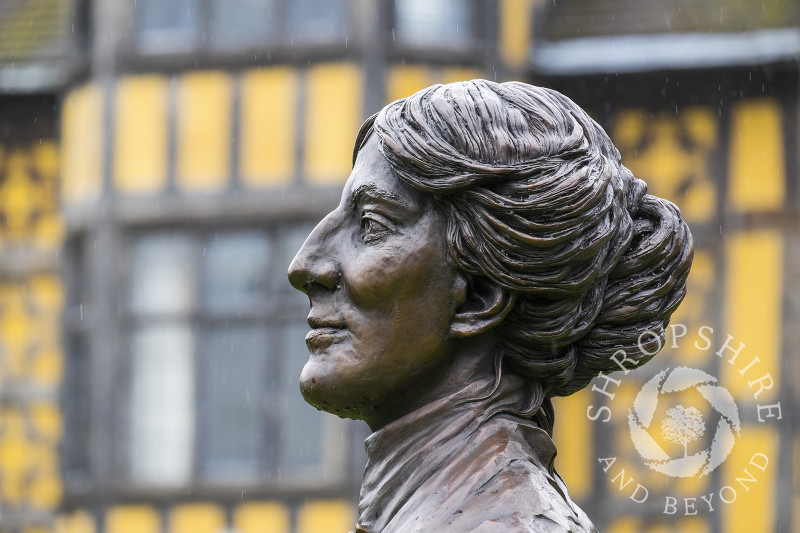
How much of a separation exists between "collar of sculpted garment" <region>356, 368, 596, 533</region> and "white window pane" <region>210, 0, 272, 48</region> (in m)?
8.83

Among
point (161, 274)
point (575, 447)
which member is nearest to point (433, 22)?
point (161, 274)

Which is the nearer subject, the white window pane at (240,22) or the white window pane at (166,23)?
the white window pane at (240,22)

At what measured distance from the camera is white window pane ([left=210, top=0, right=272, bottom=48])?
11.3 meters

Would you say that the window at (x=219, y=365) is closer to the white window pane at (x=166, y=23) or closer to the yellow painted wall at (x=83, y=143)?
the yellow painted wall at (x=83, y=143)

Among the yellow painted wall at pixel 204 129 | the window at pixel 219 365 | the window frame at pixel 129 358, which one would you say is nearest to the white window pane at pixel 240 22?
the yellow painted wall at pixel 204 129

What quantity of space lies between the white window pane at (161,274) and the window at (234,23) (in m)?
1.37

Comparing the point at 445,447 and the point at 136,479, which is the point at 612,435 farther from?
the point at 445,447

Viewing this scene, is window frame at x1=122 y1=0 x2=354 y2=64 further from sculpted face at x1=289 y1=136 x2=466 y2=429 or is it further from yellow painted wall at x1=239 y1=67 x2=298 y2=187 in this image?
sculpted face at x1=289 y1=136 x2=466 y2=429

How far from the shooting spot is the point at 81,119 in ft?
39.3

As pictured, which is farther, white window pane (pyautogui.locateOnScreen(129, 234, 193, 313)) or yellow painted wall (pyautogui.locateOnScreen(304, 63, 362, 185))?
white window pane (pyautogui.locateOnScreen(129, 234, 193, 313))

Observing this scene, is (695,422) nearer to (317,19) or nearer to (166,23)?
(317,19)

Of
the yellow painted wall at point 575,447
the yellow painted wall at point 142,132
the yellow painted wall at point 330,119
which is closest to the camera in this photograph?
the yellow painted wall at point 575,447

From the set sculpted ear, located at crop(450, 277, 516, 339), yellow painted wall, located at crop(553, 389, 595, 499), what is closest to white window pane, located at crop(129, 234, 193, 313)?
yellow painted wall, located at crop(553, 389, 595, 499)

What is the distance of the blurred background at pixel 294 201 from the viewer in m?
10.8
